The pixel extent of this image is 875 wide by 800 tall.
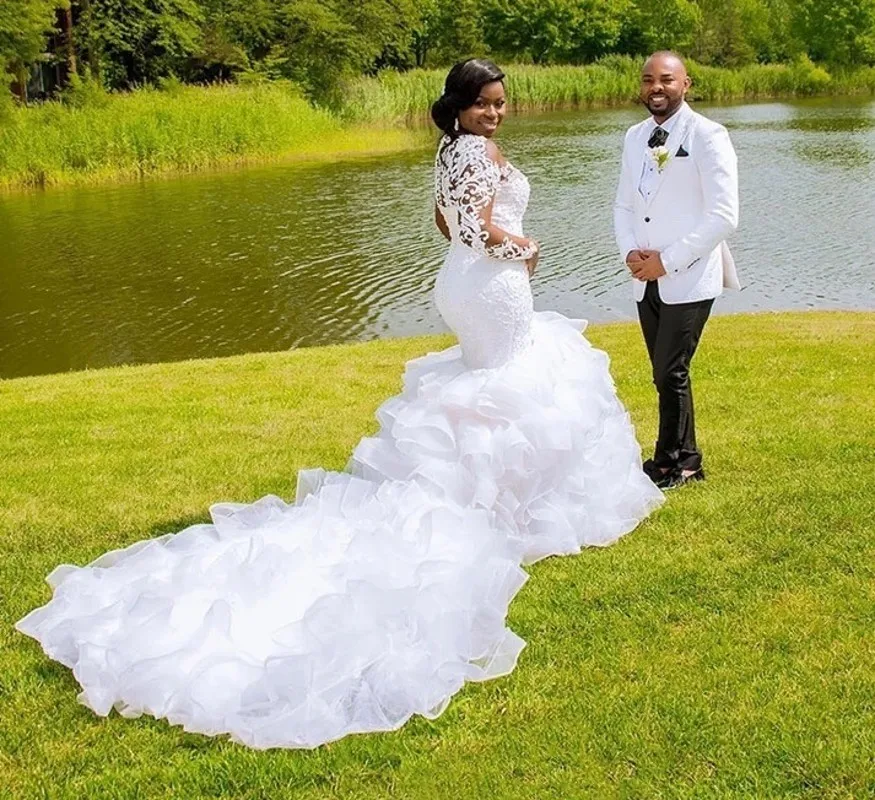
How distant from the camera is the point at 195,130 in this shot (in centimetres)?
2934

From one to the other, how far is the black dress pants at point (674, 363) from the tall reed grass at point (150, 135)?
24861mm

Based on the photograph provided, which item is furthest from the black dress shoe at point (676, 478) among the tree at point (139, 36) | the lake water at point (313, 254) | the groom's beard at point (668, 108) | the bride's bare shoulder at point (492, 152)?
the tree at point (139, 36)

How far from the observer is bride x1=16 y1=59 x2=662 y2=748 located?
3.43 meters

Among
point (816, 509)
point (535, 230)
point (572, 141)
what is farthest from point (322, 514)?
point (572, 141)

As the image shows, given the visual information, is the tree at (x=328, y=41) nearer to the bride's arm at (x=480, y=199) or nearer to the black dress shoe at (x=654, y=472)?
the black dress shoe at (x=654, y=472)

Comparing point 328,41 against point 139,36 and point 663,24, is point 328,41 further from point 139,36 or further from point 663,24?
point 663,24

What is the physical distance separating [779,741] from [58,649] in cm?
264

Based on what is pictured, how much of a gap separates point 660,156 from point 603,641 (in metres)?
2.51

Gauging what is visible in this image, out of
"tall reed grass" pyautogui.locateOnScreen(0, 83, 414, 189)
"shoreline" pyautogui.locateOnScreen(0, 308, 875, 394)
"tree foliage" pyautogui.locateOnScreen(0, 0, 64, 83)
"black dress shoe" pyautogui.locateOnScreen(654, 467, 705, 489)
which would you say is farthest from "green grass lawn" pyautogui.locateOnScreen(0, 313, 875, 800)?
"tree foliage" pyautogui.locateOnScreen(0, 0, 64, 83)

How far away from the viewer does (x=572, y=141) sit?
3503 cm

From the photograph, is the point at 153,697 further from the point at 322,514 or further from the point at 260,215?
the point at 260,215

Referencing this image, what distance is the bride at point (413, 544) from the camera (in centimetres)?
343

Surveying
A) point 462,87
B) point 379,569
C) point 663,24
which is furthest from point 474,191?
point 663,24

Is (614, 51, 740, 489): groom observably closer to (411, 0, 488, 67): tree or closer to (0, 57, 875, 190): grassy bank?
(0, 57, 875, 190): grassy bank
